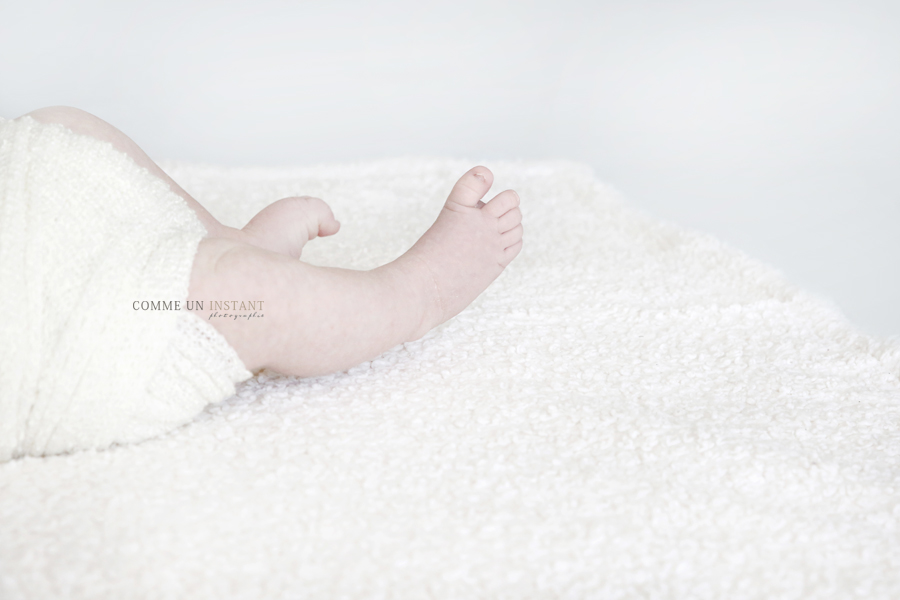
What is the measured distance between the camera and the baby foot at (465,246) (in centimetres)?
89

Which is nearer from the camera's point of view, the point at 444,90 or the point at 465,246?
the point at 465,246

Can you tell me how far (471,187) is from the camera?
3.16 ft

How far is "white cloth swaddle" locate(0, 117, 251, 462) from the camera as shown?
0.69 meters

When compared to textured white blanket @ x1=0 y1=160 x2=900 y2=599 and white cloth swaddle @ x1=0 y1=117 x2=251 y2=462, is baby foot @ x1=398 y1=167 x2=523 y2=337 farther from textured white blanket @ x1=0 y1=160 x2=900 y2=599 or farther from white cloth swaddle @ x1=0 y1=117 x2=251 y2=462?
white cloth swaddle @ x1=0 y1=117 x2=251 y2=462

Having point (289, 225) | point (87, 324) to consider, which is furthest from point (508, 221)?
point (87, 324)

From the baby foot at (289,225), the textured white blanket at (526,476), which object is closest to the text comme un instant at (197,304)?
the textured white blanket at (526,476)

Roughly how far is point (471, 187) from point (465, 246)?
0.08 m

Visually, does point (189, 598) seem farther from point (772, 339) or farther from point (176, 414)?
point (772, 339)

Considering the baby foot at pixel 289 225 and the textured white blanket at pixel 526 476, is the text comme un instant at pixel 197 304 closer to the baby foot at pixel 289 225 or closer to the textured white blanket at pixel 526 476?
the textured white blanket at pixel 526 476

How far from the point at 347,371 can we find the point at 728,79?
53.0 inches

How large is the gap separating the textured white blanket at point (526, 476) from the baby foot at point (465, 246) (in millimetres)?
66

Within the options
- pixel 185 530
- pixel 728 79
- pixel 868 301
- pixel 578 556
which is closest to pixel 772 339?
pixel 868 301

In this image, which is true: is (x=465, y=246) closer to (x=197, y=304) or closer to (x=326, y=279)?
(x=326, y=279)

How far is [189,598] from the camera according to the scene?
0.57 meters
